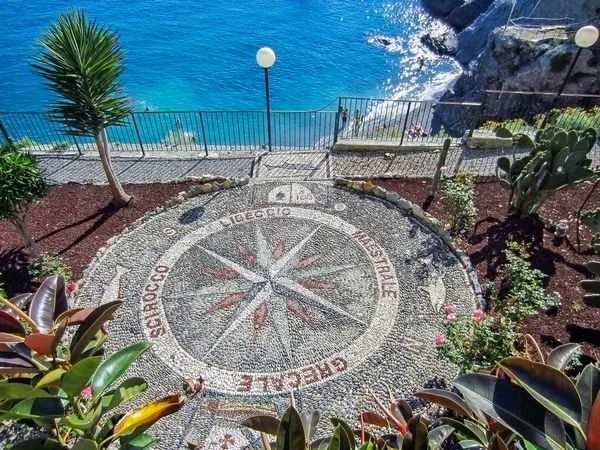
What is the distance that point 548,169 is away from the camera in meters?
8.06

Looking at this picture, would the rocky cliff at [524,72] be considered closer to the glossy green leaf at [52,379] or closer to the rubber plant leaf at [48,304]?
the rubber plant leaf at [48,304]

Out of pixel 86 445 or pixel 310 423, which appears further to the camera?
pixel 310 423

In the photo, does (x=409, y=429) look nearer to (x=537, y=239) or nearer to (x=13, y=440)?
(x=13, y=440)

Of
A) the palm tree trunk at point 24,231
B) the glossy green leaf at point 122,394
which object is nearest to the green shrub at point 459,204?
the glossy green leaf at point 122,394

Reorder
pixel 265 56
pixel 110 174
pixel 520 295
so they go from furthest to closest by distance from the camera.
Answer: pixel 265 56
pixel 110 174
pixel 520 295

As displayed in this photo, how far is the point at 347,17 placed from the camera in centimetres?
4116

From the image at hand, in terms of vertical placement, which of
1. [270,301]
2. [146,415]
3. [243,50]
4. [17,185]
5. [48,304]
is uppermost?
[48,304]

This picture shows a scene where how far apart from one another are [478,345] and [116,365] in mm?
4942

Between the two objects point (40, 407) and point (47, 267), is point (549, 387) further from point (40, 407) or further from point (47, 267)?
point (47, 267)

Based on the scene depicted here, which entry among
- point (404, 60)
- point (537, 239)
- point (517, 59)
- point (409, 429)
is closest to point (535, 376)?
point (409, 429)

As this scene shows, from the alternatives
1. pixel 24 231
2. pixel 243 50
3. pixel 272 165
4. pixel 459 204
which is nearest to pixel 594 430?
pixel 459 204

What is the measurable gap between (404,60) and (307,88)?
10.4 m

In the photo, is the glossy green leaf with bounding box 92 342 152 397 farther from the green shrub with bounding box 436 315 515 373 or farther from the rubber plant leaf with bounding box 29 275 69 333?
the green shrub with bounding box 436 315 515 373

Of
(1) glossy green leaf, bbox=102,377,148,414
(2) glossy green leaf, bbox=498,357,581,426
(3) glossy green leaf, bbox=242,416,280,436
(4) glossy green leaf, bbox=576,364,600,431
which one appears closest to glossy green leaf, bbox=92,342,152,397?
(1) glossy green leaf, bbox=102,377,148,414
